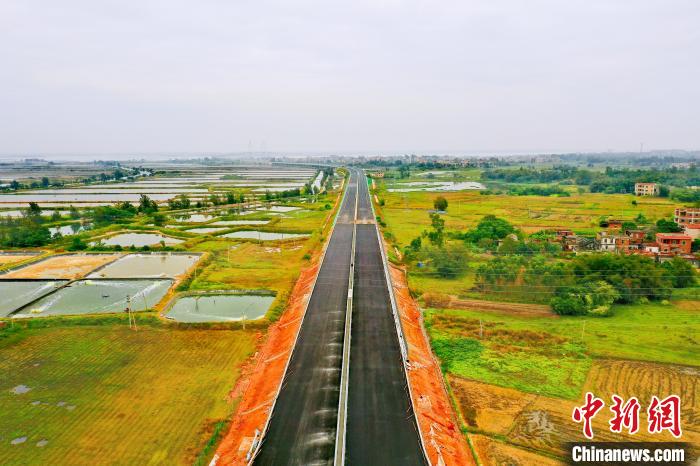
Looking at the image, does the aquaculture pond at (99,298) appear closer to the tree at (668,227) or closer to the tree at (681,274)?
the tree at (681,274)

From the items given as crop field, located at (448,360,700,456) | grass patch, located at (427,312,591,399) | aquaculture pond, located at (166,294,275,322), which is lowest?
crop field, located at (448,360,700,456)

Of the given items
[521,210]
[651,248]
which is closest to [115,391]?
[651,248]

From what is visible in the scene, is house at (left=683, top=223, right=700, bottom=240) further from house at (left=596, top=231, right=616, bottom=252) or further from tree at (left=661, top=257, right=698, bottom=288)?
tree at (left=661, top=257, right=698, bottom=288)

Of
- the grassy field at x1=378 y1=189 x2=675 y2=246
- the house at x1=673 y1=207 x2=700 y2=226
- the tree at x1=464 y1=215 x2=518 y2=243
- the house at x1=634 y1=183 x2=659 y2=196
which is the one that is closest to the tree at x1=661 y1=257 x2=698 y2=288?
the tree at x1=464 y1=215 x2=518 y2=243

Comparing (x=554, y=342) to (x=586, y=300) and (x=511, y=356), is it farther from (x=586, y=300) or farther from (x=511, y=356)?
(x=586, y=300)

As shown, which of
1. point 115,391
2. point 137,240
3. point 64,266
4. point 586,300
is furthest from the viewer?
point 137,240

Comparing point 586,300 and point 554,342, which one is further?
point 586,300
